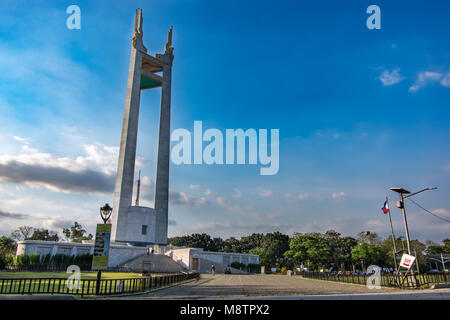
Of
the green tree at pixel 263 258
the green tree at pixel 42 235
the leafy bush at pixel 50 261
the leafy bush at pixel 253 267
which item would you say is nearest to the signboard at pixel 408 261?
the leafy bush at pixel 50 261

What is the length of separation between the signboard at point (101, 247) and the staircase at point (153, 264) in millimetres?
28899

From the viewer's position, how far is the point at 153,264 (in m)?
44.7

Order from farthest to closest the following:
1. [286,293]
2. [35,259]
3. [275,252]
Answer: [275,252] → [35,259] → [286,293]

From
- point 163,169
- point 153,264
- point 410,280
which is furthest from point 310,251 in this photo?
point 410,280

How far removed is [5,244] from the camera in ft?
213

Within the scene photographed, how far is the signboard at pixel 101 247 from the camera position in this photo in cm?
1448

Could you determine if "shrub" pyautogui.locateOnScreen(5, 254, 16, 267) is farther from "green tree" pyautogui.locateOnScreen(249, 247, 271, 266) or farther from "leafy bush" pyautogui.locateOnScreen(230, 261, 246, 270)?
"green tree" pyautogui.locateOnScreen(249, 247, 271, 266)

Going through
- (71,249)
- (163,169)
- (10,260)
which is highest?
(163,169)

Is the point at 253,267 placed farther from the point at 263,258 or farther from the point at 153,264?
the point at 153,264

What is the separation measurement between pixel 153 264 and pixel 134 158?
22904 millimetres

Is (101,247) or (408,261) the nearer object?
(101,247)

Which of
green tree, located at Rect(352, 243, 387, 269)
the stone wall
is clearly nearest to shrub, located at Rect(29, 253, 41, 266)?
the stone wall

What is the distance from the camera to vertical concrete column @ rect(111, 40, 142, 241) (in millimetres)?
55906
